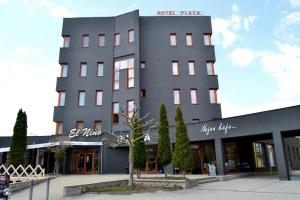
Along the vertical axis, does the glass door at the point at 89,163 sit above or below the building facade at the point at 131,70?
below

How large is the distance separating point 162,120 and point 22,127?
49.9 ft

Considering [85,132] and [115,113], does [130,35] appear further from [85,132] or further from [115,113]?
[85,132]

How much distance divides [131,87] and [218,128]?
12333mm

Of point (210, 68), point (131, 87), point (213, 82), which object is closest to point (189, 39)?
point (210, 68)

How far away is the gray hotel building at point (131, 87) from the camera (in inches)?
1148

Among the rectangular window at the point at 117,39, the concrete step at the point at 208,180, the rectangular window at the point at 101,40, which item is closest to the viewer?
the concrete step at the point at 208,180

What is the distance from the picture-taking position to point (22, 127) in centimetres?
2609

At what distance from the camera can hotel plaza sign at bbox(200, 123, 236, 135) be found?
21.9m

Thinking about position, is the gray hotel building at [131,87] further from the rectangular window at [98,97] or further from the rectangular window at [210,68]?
the rectangular window at [98,97]

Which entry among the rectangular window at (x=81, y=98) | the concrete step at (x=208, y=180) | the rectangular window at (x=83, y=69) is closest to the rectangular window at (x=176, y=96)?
the rectangular window at (x=81, y=98)

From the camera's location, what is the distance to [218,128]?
2269 centimetres

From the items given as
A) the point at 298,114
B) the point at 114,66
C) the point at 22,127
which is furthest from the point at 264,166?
the point at 22,127

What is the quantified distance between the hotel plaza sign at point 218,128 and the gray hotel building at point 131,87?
306 centimetres

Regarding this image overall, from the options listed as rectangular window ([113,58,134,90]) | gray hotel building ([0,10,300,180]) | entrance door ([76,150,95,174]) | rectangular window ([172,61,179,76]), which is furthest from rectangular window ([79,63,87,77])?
rectangular window ([172,61,179,76])
